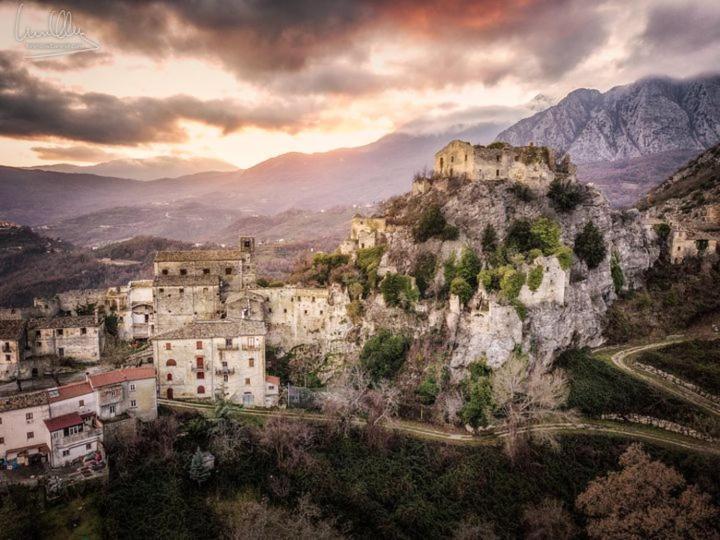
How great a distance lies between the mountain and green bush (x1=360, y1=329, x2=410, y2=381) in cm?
10283

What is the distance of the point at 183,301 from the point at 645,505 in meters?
42.6

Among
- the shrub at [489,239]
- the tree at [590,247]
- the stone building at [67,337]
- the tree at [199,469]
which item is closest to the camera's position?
the tree at [199,469]

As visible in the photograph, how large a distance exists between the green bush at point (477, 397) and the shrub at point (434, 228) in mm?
14748

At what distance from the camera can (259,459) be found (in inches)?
1419

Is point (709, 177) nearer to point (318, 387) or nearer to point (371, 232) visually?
point (371, 232)

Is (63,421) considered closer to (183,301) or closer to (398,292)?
(183,301)

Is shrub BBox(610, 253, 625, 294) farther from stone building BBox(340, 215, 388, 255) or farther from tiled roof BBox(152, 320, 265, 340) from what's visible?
tiled roof BBox(152, 320, 265, 340)

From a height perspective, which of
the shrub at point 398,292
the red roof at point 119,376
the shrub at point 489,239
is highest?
the shrub at point 489,239

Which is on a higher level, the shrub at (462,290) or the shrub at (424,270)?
the shrub at (424,270)

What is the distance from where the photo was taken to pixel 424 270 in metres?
49.8

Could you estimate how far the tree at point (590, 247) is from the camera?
52.8 meters

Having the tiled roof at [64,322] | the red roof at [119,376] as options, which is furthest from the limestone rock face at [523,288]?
the tiled roof at [64,322]

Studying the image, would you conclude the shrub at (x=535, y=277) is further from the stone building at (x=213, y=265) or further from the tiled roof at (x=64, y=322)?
the tiled roof at (x=64, y=322)

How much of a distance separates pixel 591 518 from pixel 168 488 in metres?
29.1
